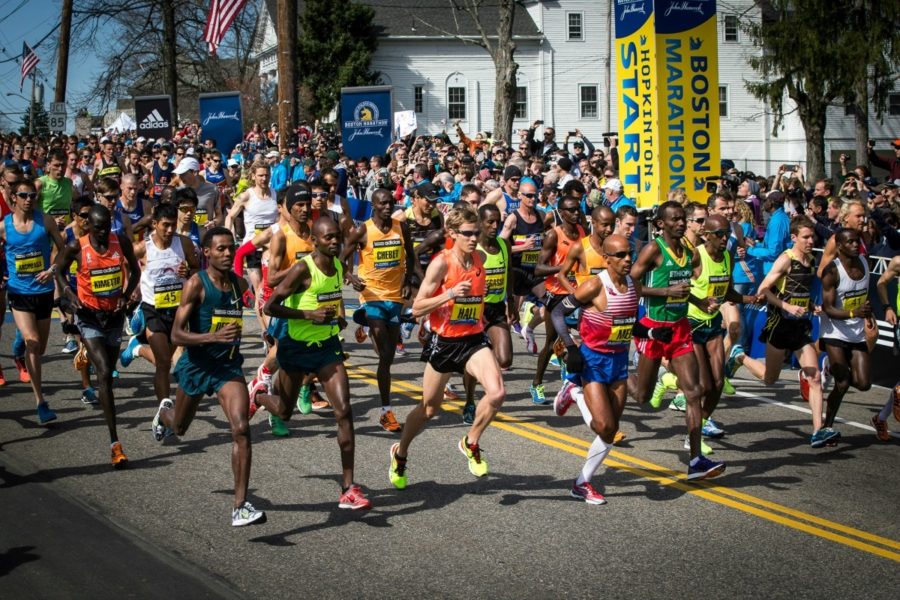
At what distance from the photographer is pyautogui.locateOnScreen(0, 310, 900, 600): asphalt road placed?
269 inches

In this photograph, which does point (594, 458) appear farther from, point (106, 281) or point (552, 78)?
point (552, 78)

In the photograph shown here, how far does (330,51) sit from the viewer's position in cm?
5816

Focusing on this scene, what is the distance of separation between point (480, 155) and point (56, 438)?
1743cm

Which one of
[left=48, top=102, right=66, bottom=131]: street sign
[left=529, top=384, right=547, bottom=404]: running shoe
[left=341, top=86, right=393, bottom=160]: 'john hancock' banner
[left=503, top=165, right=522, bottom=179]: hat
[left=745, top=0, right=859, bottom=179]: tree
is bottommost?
[left=529, top=384, right=547, bottom=404]: running shoe

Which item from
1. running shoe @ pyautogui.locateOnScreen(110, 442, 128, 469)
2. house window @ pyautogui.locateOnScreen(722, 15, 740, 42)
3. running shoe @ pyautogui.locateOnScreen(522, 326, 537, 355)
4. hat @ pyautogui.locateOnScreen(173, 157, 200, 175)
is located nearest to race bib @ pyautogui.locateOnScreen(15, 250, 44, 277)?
running shoe @ pyautogui.locateOnScreen(110, 442, 128, 469)

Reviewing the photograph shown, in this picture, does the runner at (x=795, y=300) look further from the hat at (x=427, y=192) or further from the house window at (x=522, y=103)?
the house window at (x=522, y=103)

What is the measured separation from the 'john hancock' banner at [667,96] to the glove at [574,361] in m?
7.04

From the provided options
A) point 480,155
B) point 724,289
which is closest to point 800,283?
point 724,289

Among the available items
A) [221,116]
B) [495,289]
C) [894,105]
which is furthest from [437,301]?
[894,105]

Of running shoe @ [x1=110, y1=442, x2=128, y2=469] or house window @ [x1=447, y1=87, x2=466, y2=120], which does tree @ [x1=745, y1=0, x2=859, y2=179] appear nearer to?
house window @ [x1=447, y1=87, x2=466, y2=120]

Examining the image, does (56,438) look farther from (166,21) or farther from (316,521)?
(166,21)

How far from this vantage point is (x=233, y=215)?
14.5 metres

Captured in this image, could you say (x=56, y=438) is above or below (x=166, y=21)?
below

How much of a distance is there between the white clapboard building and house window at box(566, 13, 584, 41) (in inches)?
2.1
